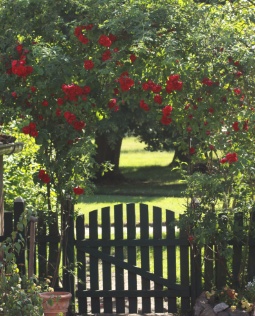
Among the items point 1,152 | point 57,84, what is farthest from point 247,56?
point 1,152

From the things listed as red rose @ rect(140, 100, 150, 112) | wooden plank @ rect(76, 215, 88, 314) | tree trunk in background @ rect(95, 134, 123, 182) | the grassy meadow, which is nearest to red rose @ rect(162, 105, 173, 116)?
red rose @ rect(140, 100, 150, 112)

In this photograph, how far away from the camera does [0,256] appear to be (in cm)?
619

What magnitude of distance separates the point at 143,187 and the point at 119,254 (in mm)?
14745

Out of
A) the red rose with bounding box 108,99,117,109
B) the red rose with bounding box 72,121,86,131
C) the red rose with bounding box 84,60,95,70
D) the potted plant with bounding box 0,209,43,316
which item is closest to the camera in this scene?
the potted plant with bounding box 0,209,43,316

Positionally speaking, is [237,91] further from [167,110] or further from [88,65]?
[88,65]

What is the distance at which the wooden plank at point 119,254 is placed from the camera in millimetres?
7434

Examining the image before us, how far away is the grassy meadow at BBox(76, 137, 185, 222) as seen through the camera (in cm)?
1703

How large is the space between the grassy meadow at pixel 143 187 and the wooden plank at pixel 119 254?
3.18 m

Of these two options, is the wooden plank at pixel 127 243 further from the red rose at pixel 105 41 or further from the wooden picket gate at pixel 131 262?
the red rose at pixel 105 41

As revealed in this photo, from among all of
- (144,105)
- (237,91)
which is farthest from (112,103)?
(237,91)

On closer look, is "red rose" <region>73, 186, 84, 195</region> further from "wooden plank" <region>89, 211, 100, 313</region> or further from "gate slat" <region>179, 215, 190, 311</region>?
"gate slat" <region>179, 215, 190, 311</region>

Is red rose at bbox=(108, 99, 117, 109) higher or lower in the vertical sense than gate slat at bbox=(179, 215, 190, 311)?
higher

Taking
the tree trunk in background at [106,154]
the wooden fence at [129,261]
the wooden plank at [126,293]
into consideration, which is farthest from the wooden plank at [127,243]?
the tree trunk in background at [106,154]

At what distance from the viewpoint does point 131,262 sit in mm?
7520
